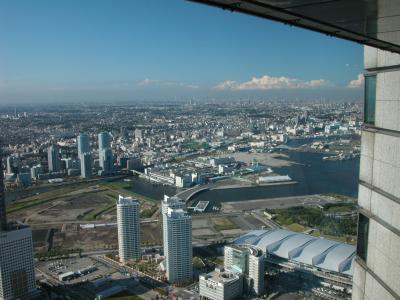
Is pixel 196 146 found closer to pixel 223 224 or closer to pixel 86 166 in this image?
pixel 86 166

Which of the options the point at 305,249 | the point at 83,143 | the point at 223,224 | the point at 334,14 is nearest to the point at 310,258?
the point at 305,249

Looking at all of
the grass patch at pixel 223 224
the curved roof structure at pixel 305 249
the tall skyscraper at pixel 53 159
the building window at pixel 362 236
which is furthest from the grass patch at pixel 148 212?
the building window at pixel 362 236

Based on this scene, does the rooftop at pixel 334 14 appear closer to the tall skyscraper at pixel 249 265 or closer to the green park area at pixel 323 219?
the tall skyscraper at pixel 249 265

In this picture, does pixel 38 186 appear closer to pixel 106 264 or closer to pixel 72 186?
pixel 72 186

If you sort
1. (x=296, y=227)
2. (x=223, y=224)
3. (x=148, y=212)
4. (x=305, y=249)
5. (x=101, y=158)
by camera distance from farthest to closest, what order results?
(x=101, y=158)
(x=148, y=212)
(x=223, y=224)
(x=296, y=227)
(x=305, y=249)

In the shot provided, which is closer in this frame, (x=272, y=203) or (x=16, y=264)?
(x=16, y=264)

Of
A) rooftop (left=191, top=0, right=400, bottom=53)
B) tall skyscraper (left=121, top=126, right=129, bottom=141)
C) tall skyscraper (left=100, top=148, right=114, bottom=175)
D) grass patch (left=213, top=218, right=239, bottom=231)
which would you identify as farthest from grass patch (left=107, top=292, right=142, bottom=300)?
tall skyscraper (left=121, top=126, right=129, bottom=141)

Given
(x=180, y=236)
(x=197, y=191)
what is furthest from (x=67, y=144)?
(x=180, y=236)
